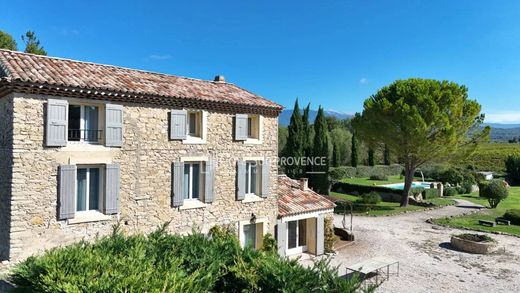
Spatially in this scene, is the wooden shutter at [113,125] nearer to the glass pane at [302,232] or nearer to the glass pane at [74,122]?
the glass pane at [74,122]

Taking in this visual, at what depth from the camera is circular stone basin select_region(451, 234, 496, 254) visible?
1816cm

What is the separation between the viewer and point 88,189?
11.7 meters

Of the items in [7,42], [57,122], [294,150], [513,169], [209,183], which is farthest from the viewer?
[513,169]

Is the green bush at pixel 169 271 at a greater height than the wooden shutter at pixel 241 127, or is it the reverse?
the wooden shutter at pixel 241 127

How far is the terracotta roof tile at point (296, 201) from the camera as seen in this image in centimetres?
1684

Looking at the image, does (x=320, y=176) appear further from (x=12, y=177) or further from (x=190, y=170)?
(x=12, y=177)

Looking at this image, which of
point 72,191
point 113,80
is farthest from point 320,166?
point 72,191

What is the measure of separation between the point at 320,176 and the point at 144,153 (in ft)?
78.5

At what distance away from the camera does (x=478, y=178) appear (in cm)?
4378

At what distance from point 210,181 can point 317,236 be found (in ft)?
21.8

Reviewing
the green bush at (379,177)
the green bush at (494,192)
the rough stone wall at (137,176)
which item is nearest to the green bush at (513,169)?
the green bush at (379,177)

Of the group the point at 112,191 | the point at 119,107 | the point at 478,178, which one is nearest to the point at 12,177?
the point at 112,191

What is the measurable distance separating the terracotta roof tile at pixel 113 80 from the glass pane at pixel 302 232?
616 centimetres

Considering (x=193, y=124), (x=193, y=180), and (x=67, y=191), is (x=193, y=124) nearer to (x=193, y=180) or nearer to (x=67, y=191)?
(x=193, y=180)
